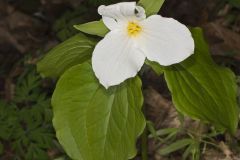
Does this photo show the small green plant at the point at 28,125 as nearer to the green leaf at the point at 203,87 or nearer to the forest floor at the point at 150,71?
the forest floor at the point at 150,71

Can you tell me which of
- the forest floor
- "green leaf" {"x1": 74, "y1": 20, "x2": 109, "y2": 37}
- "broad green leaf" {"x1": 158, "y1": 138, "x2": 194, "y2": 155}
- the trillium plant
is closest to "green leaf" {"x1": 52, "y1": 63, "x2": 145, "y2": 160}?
the trillium plant

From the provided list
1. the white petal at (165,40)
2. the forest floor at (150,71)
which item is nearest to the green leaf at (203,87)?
the white petal at (165,40)

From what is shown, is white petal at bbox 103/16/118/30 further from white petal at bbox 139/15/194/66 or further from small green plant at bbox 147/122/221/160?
small green plant at bbox 147/122/221/160

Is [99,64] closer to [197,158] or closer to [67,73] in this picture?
[67,73]

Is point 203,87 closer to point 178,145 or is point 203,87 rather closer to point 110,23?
point 110,23

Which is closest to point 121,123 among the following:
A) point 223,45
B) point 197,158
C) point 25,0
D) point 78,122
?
point 78,122

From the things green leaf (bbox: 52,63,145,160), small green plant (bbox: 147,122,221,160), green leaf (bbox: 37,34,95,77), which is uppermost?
green leaf (bbox: 37,34,95,77)

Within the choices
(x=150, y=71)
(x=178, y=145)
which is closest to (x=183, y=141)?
(x=178, y=145)
